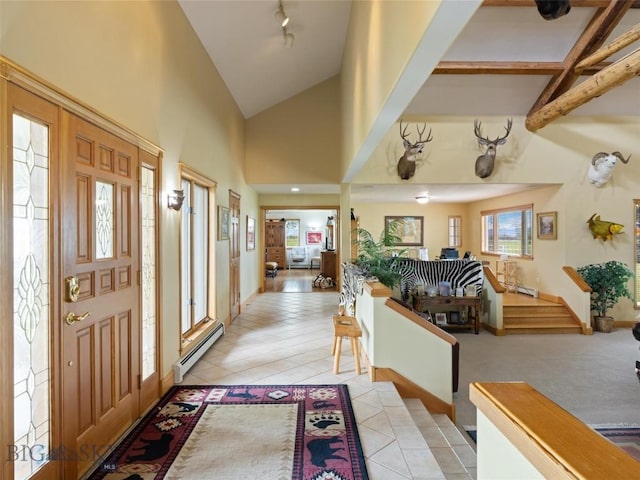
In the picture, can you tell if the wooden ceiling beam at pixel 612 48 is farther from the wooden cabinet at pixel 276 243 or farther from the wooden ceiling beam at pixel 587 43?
the wooden cabinet at pixel 276 243

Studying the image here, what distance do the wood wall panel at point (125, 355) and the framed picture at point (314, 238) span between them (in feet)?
40.9

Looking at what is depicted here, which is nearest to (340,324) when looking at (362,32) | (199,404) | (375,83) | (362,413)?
(362,413)

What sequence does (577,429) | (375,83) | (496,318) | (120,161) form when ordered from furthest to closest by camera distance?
(496,318)
(375,83)
(120,161)
(577,429)

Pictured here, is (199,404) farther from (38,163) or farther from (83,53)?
(83,53)

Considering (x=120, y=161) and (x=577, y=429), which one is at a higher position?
(x=120, y=161)

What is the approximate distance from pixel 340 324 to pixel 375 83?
2.32 metres

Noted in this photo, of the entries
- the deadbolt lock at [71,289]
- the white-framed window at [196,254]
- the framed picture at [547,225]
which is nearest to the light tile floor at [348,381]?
the white-framed window at [196,254]

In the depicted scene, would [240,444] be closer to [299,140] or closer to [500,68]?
[299,140]

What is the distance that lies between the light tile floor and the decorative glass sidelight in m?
1.68

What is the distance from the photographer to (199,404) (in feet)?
9.22

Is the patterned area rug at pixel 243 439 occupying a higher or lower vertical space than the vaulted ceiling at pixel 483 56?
lower

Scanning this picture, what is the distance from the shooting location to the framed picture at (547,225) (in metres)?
6.19

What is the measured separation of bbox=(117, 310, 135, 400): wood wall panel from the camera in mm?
2375

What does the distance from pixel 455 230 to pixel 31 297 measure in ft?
32.9
